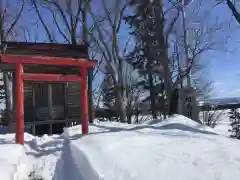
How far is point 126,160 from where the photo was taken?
18.4ft

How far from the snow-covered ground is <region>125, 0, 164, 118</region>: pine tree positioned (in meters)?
17.6

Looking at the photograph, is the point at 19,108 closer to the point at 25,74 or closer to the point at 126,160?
the point at 25,74

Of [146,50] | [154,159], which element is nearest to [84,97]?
[154,159]

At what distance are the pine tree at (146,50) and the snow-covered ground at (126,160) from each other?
57.6ft

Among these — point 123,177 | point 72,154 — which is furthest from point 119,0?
point 123,177

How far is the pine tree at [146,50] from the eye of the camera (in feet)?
83.1

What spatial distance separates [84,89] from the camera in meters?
10.9

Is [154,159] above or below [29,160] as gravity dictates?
above

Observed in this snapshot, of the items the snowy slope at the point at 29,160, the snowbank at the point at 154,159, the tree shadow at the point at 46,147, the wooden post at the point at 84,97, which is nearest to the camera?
the snowbank at the point at 154,159

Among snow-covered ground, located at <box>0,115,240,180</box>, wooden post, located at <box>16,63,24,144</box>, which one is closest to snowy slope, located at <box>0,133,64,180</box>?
snow-covered ground, located at <box>0,115,240,180</box>

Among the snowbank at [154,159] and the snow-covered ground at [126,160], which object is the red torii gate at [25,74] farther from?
the snowbank at [154,159]

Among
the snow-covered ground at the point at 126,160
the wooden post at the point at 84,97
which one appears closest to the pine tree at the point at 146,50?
the wooden post at the point at 84,97

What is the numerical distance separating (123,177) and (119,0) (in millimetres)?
20028

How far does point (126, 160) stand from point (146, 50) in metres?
22.8
